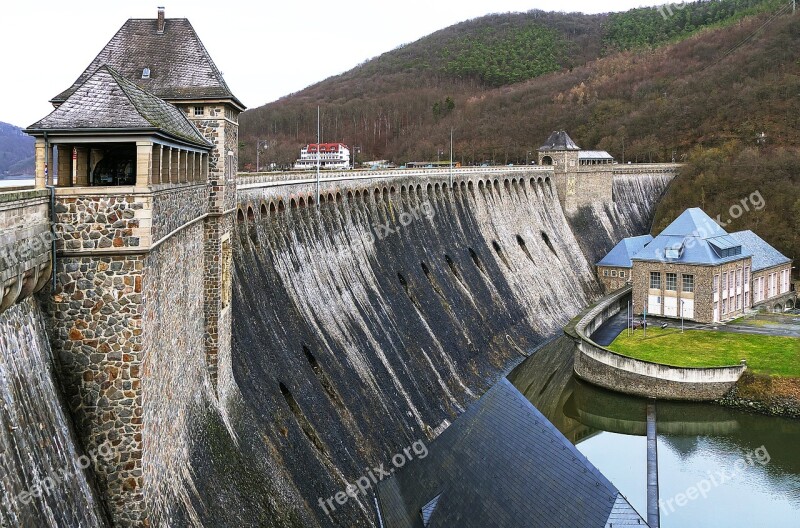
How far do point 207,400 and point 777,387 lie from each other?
3208 cm

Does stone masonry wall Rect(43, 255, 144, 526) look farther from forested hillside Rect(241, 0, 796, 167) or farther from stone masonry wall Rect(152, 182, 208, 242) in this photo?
forested hillside Rect(241, 0, 796, 167)

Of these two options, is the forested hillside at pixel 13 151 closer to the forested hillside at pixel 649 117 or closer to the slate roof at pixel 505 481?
the slate roof at pixel 505 481

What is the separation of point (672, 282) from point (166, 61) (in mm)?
41947

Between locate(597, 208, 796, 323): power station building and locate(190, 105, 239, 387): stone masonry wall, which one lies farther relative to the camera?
locate(597, 208, 796, 323): power station building

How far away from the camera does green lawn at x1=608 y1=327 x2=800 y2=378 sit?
43125 millimetres

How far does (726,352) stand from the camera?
45625 mm

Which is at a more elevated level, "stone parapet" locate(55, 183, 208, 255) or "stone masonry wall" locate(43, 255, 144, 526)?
"stone parapet" locate(55, 183, 208, 255)

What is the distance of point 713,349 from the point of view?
1826 inches

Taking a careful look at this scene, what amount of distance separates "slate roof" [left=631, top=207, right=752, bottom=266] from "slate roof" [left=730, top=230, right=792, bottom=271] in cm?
261

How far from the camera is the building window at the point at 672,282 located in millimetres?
53812

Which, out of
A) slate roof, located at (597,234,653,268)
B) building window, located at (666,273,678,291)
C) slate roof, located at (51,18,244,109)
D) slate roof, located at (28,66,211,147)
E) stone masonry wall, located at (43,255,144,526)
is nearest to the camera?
stone masonry wall, located at (43,255,144,526)

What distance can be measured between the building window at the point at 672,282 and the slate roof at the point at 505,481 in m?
32.6

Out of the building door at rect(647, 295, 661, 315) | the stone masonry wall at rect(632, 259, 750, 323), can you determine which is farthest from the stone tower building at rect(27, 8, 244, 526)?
the building door at rect(647, 295, 661, 315)

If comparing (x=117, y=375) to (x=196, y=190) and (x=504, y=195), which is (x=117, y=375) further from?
(x=504, y=195)
